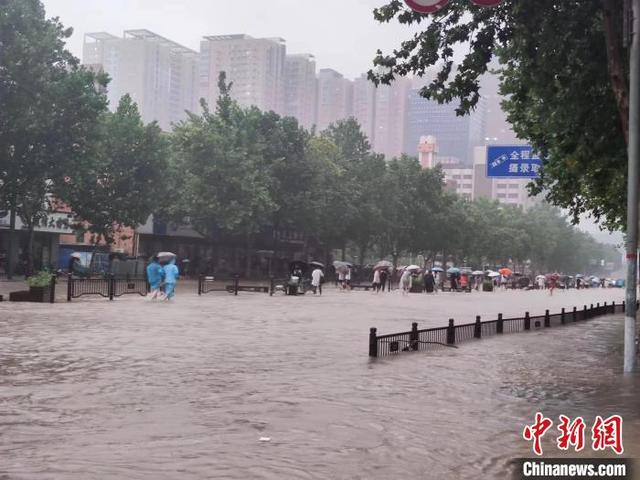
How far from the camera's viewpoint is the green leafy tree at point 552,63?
13100 millimetres

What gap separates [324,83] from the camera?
574ft

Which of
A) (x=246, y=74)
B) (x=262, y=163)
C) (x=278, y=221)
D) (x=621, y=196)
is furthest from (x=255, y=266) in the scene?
(x=246, y=74)

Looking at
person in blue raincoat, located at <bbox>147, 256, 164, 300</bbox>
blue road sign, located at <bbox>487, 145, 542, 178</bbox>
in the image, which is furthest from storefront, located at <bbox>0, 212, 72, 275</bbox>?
blue road sign, located at <bbox>487, 145, 542, 178</bbox>

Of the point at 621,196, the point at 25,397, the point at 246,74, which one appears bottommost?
the point at 25,397

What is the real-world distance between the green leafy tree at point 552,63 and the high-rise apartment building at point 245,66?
444 feet

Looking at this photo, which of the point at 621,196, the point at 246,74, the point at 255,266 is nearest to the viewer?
the point at 621,196

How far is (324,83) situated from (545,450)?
17317 centimetres

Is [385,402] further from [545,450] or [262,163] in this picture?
[262,163]

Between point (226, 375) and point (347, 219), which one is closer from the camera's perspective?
point (226, 375)

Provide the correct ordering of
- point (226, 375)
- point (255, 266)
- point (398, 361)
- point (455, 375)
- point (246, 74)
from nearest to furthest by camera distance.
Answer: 1. point (226, 375)
2. point (455, 375)
3. point (398, 361)
4. point (255, 266)
5. point (246, 74)

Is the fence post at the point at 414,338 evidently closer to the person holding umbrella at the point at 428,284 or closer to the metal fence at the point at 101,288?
the metal fence at the point at 101,288

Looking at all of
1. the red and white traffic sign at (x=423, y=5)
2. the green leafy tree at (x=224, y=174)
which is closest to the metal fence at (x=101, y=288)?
the green leafy tree at (x=224, y=174)

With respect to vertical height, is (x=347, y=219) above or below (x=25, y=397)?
above

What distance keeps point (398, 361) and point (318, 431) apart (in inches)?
226
